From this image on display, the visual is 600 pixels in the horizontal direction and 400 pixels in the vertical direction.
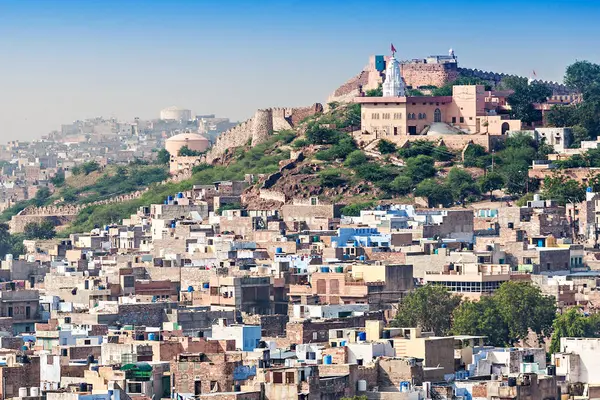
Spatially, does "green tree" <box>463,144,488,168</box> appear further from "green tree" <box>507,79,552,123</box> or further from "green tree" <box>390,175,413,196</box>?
"green tree" <box>507,79,552,123</box>

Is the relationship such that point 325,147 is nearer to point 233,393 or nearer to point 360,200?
point 360,200

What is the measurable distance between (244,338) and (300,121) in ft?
177

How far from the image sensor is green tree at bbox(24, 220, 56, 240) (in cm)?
9112

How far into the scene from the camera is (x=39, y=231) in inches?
3607

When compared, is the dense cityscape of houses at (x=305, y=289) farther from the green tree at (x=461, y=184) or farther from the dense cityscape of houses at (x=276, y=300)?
the green tree at (x=461, y=184)

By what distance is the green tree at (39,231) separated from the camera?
91.1 metres

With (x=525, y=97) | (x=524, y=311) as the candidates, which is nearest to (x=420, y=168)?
(x=525, y=97)

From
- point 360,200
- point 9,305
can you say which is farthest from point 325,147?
point 9,305

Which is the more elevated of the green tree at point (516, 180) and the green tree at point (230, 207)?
the green tree at point (516, 180)

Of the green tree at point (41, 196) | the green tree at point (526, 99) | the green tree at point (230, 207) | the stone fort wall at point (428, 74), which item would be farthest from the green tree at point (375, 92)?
the green tree at point (41, 196)

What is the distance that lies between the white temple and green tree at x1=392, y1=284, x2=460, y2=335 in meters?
37.9

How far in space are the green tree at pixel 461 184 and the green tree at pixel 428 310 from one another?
24.4 metres

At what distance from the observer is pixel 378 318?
50469 mm

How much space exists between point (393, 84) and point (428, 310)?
39.9 m
